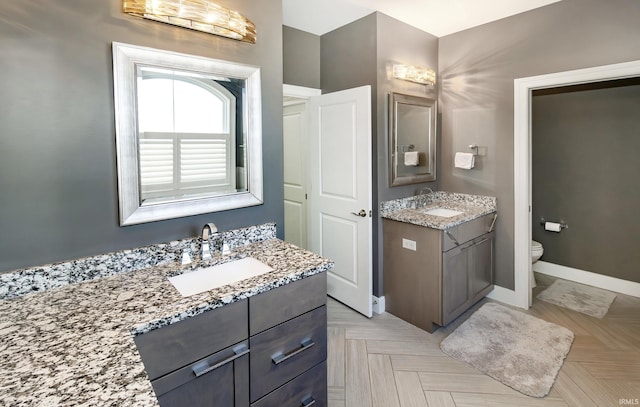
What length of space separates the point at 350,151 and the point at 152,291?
1.94 metres

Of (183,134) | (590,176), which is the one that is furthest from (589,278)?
(183,134)

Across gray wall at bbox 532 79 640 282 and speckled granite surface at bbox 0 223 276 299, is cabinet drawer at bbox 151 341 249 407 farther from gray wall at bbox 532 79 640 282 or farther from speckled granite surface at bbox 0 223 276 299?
gray wall at bbox 532 79 640 282

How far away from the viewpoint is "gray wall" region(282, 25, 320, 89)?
2938mm

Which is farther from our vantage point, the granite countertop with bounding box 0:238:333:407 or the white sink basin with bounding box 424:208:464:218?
the white sink basin with bounding box 424:208:464:218

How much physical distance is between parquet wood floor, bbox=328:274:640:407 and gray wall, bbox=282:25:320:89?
2209 millimetres

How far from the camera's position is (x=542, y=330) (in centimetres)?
260

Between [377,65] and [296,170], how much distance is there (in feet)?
4.52

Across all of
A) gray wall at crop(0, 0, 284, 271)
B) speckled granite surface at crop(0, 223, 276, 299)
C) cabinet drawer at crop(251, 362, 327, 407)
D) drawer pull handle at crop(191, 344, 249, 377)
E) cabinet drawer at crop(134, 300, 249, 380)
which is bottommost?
cabinet drawer at crop(251, 362, 327, 407)

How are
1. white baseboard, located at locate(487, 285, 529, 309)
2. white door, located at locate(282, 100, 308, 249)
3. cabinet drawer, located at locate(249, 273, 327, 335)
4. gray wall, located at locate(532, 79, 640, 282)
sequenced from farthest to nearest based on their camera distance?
white door, located at locate(282, 100, 308, 249), gray wall, located at locate(532, 79, 640, 282), white baseboard, located at locate(487, 285, 529, 309), cabinet drawer, located at locate(249, 273, 327, 335)

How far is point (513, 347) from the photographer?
2387 millimetres

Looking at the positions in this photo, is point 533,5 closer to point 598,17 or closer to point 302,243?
point 598,17

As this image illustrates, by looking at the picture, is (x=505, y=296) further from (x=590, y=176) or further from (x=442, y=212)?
(x=590, y=176)

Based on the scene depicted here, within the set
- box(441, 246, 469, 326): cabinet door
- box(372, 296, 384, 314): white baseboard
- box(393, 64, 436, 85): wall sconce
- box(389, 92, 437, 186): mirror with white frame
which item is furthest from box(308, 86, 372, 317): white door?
box(441, 246, 469, 326): cabinet door

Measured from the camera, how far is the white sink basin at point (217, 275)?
144 cm
